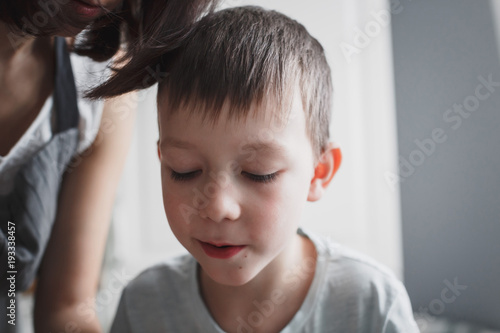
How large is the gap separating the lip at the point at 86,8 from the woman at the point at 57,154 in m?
0.05

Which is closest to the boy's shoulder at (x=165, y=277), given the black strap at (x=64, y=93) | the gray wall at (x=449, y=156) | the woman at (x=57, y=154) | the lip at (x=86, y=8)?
the woman at (x=57, y=154)

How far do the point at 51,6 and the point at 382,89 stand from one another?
156 cm

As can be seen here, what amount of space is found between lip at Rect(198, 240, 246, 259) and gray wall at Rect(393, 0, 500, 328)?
2.87 ft

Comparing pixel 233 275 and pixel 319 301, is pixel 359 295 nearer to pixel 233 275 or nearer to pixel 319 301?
pixel 319 301

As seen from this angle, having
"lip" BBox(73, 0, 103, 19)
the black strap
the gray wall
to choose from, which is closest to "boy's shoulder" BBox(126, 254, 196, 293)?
the black strap

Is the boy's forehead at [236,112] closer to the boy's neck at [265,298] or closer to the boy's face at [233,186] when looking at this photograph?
the boy's face at [233,186]

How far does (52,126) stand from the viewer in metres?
0.87

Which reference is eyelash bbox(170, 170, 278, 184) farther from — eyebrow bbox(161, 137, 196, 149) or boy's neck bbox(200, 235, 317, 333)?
boy's neck bbox(200, 235, 317, 333)

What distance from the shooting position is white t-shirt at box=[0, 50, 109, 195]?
0.84 meters

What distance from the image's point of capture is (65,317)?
86 cm

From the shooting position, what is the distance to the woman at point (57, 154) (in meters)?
0.83

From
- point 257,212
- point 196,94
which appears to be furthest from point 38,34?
point 257,212

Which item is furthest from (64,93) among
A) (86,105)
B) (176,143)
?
(176,143)

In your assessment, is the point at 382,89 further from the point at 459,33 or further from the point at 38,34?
the point at 38,34
